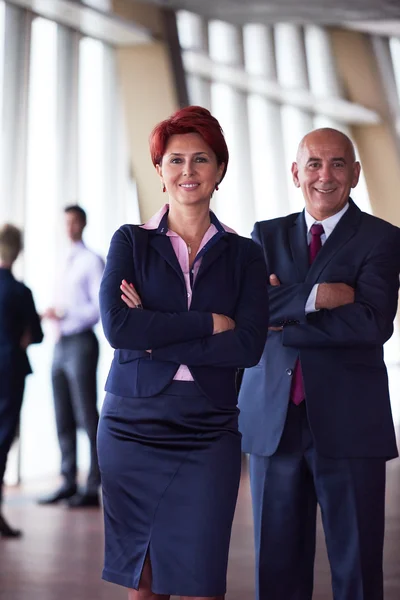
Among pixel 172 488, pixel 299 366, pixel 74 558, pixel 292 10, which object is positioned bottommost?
pixel 74 558

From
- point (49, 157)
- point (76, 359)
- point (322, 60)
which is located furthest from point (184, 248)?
point (322, 60)

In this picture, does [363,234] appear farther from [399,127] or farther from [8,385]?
[399,127]

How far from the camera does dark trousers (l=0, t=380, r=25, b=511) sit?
14.8 ft

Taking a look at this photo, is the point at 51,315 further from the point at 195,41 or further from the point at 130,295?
the point at 195,41

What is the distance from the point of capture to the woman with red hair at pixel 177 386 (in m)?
2.01

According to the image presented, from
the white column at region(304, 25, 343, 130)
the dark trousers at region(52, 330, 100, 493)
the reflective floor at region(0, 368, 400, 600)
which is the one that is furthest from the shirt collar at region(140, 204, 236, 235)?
the white column at region(304, 25, 343, 130)

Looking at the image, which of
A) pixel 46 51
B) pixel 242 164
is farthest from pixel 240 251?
pixel 242 164

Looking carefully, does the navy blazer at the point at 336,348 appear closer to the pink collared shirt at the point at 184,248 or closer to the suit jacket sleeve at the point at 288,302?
the suit jacket sleeve at the point at 288,302

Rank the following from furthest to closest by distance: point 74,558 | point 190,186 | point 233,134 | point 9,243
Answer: point 233,134 → point 9,243 → point 74,558 → point 190,186

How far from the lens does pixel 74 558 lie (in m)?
3.88

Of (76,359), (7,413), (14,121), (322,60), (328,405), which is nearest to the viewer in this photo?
(328,405)

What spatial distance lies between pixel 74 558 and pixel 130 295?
7.25 feet

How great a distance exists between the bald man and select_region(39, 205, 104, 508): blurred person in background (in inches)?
110

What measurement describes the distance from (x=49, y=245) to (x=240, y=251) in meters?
4.44
